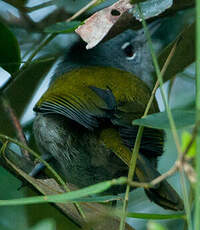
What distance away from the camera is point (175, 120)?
3.73 ft

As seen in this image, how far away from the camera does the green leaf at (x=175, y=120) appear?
3.67 feet

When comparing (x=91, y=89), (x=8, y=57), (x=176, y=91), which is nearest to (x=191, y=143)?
(x=8, y=57)

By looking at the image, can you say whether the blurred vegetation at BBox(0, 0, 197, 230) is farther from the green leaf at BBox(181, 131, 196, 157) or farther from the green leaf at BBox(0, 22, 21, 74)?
the green leaf at BBox(181, 131, 196, 157)

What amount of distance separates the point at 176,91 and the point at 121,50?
0.65 m

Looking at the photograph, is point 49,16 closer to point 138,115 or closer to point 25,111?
point 25,111

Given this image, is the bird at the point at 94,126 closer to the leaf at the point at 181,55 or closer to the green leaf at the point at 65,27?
the leaf at the point at 181,55

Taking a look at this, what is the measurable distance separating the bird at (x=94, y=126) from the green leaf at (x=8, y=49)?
35cm

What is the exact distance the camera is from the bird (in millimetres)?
2180

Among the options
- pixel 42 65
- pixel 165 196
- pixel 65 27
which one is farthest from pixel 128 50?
pixel 165 196

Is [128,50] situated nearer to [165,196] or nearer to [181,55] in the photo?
[181,55]

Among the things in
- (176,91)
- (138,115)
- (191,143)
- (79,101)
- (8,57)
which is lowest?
(176,91)

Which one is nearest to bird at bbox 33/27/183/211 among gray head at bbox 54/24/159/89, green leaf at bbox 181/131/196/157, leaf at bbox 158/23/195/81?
gray head at bbox 54/24/159/89

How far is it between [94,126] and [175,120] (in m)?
1.06

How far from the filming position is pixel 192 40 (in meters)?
2.46
